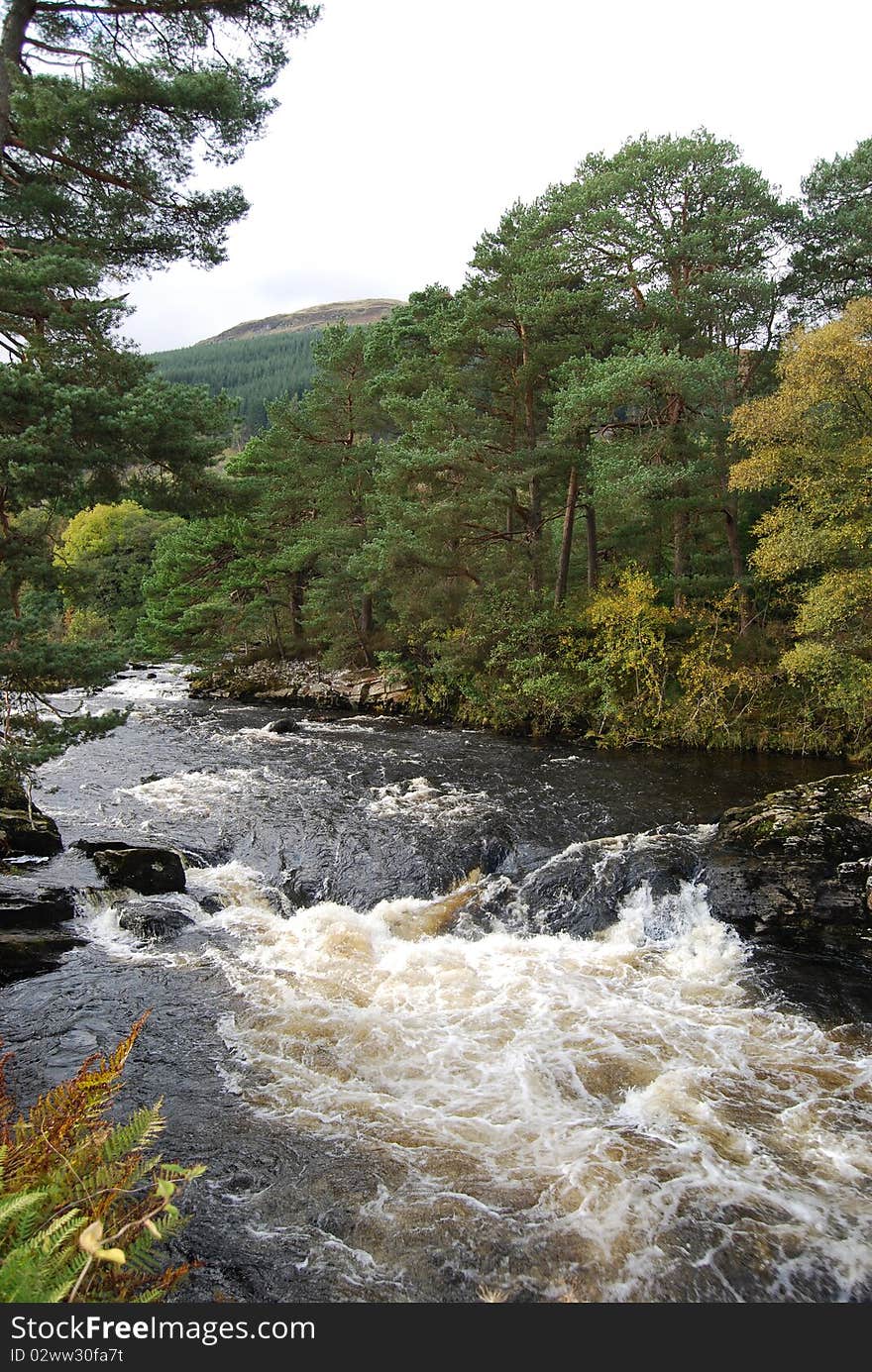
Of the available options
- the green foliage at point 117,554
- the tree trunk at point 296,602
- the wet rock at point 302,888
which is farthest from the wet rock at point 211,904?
the green foliage at point 117,554

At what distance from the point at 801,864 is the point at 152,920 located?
8.82m

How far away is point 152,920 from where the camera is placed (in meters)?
9.53

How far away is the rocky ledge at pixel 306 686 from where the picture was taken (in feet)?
79.8

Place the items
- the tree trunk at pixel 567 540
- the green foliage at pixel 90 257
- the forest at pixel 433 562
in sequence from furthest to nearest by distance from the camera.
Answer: the tree trunk at pixel 567 540 < the green foliage at pixel 90 257 < the forest at pixel 433 562

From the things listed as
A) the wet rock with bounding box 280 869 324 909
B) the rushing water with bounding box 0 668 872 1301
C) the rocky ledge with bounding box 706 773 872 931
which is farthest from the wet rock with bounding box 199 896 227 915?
the rocky ledge with bounding box 706 773 872 931

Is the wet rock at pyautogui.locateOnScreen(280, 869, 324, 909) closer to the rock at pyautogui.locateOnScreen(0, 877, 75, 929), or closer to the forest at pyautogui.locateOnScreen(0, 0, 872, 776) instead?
the rock at pyautogui.locateOnScreen(0, 877, 75, 929)

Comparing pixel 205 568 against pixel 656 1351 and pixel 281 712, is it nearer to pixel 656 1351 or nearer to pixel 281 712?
pixel 281 712

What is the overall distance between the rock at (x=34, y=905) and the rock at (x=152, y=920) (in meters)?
0.79

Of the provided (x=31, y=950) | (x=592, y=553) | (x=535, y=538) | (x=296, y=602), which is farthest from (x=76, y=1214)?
(x=296, y=602)

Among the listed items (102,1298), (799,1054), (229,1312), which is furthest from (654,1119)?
(102,1298)

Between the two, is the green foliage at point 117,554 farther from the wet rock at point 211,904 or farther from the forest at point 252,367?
the forest at point 252,367

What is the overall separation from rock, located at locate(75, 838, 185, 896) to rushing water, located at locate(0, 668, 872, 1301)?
0.42 m

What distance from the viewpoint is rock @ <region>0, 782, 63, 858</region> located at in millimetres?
11141

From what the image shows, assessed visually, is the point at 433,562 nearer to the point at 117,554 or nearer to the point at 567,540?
the point at 567,540
